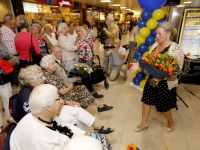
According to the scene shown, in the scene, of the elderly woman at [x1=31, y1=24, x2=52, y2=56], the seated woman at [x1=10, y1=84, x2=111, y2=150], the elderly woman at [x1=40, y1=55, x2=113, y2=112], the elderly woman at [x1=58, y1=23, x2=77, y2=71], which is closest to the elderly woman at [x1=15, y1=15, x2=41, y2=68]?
the elderly woman at [x1=31, y1=24, x2=52, y2=56]

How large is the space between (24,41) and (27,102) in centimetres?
152

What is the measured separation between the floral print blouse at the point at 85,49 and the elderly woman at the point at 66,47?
148 mm

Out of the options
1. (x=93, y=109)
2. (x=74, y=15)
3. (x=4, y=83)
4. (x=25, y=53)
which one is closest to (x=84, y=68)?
(x=93, y=109)

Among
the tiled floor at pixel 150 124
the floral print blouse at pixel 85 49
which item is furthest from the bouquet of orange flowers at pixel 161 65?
the floral print blouse at pixel 85 49

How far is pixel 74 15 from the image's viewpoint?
12898mm

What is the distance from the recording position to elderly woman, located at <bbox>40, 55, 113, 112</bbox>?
2.00 meters

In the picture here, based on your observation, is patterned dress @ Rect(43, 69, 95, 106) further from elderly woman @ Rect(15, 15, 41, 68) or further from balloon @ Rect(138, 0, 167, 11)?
balloon @ Rect(138, 0, 167, 11)

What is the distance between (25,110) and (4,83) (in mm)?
1072

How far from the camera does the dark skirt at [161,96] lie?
1972 mm

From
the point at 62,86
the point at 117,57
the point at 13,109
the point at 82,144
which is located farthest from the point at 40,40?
the point at 82,144

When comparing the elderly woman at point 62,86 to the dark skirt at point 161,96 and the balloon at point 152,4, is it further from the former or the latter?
the balloon at point 152,4

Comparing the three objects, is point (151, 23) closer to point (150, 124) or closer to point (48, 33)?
point (150, 124)

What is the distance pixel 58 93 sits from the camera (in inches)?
68.2

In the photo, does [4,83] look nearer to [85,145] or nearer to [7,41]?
[7,41]
